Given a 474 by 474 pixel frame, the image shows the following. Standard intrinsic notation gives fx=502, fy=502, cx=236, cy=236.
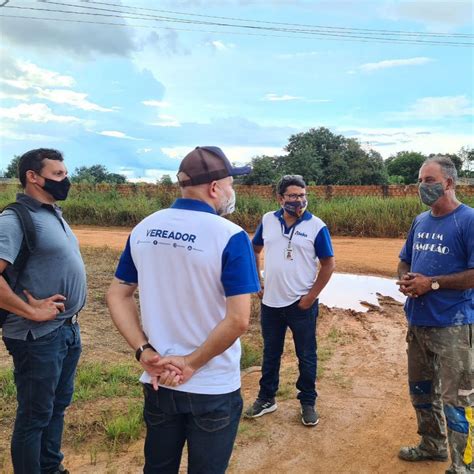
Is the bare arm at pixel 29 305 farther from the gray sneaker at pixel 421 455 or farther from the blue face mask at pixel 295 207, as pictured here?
the gray sneaker at pixel 421 455

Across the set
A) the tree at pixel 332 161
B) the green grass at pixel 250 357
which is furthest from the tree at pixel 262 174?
the green grass at pixel 250 357

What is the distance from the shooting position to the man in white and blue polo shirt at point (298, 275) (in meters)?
4.08

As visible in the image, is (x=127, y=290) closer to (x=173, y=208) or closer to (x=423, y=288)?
(x=173, y=208)

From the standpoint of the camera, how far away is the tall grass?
15039mm

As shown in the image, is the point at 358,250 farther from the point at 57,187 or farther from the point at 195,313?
the point at 195,313

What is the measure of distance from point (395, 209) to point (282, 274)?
12063 millimetres

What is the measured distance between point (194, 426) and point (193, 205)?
0.94 meters

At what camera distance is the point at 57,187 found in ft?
10.2

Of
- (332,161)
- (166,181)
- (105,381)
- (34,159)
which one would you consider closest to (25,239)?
(34,159)

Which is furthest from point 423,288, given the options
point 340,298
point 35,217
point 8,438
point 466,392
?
point 340,298

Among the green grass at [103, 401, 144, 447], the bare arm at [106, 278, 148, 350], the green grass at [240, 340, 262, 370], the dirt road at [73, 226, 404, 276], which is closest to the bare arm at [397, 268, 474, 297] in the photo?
the bare arm at [106, 278, 148, 350]

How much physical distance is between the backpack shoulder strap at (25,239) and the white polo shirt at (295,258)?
1965mm

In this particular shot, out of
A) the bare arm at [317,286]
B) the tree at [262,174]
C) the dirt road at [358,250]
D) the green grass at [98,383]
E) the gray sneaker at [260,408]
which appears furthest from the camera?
the tree at [262,174]

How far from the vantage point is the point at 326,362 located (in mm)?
5492
